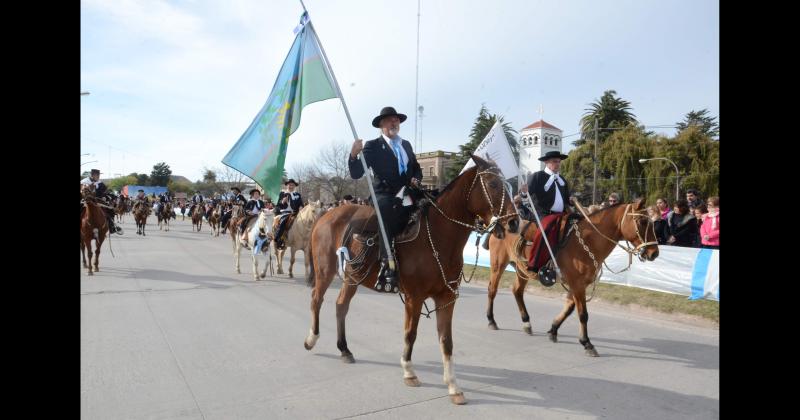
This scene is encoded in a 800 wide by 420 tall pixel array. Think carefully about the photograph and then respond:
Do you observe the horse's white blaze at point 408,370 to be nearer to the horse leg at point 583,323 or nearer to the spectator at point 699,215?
the horse leg at point 583,323

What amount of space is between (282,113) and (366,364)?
3096 millimetres

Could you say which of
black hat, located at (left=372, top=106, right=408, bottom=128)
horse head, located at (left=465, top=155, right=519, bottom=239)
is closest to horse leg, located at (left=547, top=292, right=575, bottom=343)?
horse head, located at (left=465, top=155, right=519, bottom=239)

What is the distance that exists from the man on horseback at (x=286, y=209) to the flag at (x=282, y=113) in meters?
6.44

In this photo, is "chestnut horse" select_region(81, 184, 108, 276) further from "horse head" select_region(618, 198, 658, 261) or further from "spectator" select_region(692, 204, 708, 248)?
"spectator" select_region(692, 204, 708, 248)

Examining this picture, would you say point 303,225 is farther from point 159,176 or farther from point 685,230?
point 159,176

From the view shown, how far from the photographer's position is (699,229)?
10383 mm

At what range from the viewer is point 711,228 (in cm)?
941

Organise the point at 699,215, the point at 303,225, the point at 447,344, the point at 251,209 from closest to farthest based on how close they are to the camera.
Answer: the point at 447,344 → the point at 699,215 → the point at 303,225 → the point at 251,209

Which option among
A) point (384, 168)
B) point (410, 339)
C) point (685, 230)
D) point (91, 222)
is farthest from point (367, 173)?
point (91, 222)

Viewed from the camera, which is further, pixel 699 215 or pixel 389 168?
pixel 699 215

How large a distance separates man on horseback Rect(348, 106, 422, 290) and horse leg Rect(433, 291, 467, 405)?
1.75ft
